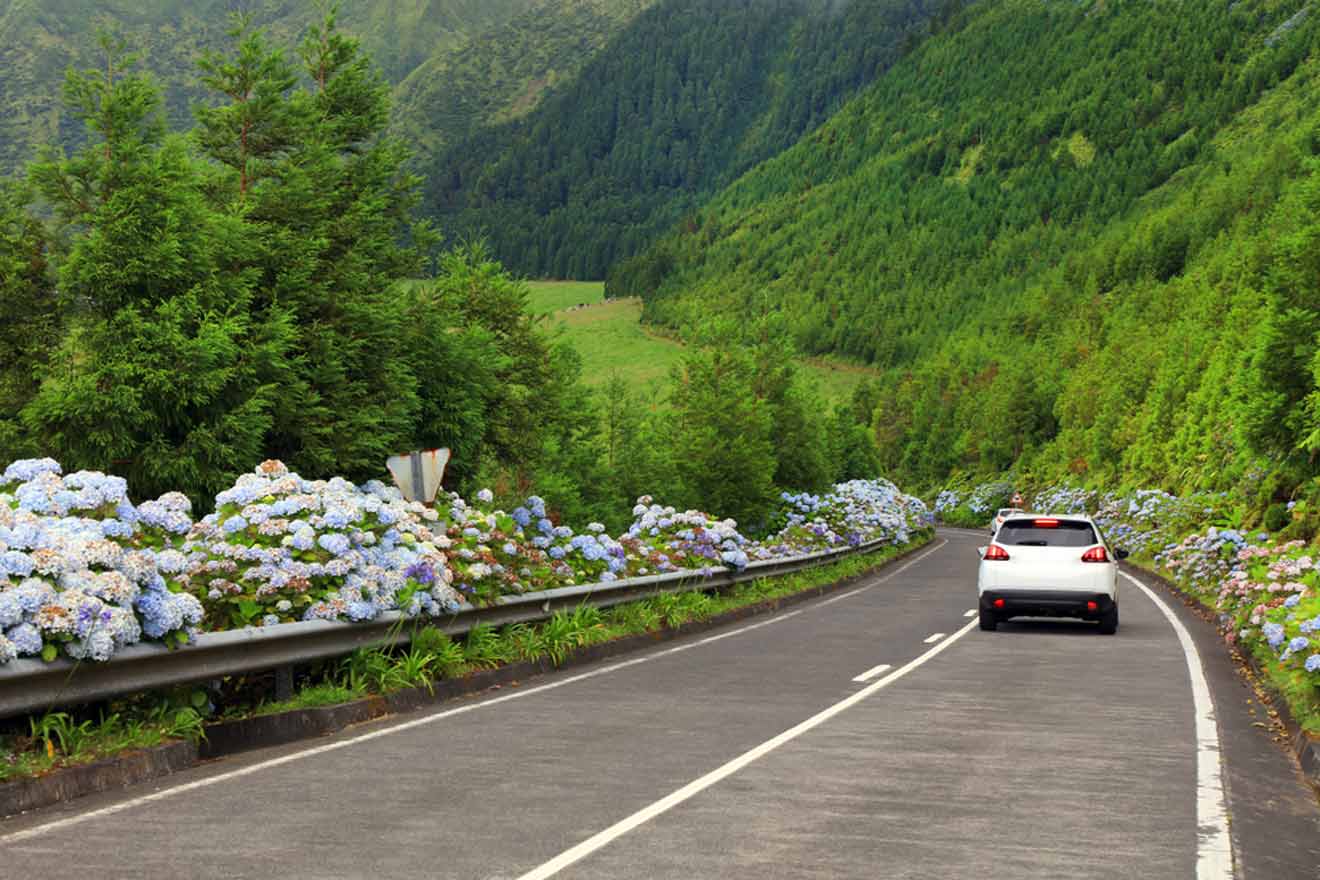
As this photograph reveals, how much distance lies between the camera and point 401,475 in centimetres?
1560

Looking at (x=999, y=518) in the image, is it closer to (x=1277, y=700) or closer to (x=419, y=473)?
(x=1277, y=700)

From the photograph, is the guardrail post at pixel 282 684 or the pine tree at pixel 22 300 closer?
the guardrail post at pixel 282 684

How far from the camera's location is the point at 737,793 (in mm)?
8141

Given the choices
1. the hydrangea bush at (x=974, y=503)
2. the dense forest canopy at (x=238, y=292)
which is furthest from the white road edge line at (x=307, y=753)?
the hydrangea bush at (x=974, y=503)

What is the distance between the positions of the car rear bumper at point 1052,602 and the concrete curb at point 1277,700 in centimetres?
172

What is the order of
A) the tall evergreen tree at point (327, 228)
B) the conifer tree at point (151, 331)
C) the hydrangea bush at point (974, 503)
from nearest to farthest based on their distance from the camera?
1. the conifer tree at point (151, 331)
2. the tall evergreen tree at point (327, 228)
3. the hydrangea bush at point (974, 503)

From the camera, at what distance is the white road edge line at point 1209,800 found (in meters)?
6.60

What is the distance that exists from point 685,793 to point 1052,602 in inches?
522

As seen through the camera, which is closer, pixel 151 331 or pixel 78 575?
pixel 78 575

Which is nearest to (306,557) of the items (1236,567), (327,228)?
(1236,567)

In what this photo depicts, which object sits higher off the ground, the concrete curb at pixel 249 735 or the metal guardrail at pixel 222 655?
the metal guardrail at pixel 222 655

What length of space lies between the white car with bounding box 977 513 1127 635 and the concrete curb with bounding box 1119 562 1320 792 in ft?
5.69

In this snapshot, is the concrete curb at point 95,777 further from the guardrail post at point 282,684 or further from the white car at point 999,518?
the white car at point 999,518

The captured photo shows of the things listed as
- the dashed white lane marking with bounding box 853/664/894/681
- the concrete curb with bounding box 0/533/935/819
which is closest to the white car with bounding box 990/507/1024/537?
the dashed white lane marking with bounding box 853/664/894/681
